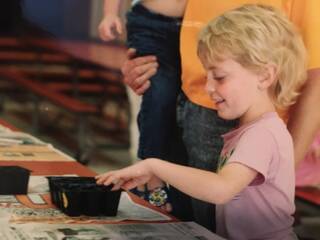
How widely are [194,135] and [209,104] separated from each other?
0.38 ft

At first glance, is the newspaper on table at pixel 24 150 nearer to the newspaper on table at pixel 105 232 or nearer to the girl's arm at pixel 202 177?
the newspaper on table at pixel 105 232

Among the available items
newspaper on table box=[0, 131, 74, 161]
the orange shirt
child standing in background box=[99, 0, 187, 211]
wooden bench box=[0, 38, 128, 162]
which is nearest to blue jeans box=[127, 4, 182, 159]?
child standing in background box=[99, 0, 187, 211]

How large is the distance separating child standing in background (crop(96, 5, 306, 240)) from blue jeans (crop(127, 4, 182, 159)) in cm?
50

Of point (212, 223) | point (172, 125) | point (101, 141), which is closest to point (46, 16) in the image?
point (101, 141)

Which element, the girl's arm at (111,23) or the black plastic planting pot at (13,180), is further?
the girl's arm at (111,23)

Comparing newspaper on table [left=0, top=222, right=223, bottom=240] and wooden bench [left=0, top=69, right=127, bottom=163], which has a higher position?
newspaper on table [left=0, top=222, right=223, bottom=240]

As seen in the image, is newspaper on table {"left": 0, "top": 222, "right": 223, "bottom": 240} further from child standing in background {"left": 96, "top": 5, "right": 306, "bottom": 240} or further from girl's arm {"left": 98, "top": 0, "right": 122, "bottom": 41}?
girl's arm {"left": 98, "top": 0, "right": 122, "bottom": 41}

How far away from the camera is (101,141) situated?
6.68 meters

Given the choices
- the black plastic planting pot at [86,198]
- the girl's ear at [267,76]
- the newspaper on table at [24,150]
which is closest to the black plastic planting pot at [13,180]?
the black plastic planting pot at [86,198]

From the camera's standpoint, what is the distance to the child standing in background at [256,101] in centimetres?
161

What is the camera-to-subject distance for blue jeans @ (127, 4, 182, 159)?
7.31 ft

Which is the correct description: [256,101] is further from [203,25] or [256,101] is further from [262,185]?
[203,25]

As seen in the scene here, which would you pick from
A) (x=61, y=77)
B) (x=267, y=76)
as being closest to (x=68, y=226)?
(x=267, y=76)

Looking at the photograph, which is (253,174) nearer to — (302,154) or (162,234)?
(162,234)
